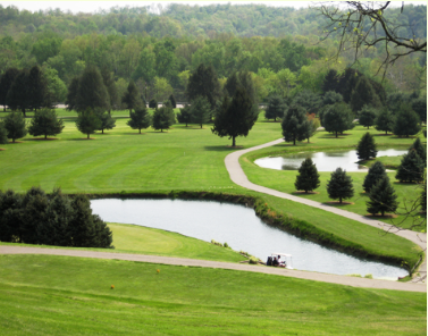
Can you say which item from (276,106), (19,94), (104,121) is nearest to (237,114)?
(104,121)

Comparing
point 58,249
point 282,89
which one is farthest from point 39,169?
point 282,89

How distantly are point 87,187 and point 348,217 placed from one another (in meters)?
21.5

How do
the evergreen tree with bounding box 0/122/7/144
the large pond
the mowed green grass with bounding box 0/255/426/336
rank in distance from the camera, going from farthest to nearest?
1. the evergreen tree with bounding box 0/122/7/144
2. the large pond
3. the mowed green grass with bounding box 0/255/426/336

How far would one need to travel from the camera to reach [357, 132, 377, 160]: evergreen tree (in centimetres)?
5334

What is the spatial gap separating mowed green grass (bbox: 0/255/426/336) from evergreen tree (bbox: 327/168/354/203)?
1723cm

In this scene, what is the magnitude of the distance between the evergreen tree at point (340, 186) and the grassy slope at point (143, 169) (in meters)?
2.64

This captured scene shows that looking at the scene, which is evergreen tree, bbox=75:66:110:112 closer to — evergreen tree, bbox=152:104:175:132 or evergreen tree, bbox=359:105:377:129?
evergreen tree, bbox=152:104:175:132

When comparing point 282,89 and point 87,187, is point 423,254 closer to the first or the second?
point 87,187

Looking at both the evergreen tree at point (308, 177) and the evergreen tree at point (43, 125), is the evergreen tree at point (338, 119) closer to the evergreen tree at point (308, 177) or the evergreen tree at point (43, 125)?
the evergreen tree at point (43, 125)

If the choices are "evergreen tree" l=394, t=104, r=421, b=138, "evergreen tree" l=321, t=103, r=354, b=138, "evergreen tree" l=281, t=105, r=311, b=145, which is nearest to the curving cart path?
"evergreen tree" l=281, t=105, r=311, b=145

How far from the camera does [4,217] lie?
83.1ft

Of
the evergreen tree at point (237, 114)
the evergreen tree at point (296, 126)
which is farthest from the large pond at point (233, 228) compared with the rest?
the evergreen tree at point (296, 126)

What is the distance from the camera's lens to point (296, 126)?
221ft

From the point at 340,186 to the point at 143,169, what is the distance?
21.5 meters
